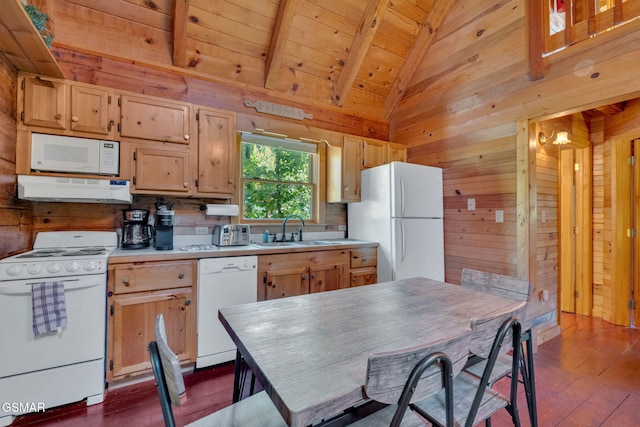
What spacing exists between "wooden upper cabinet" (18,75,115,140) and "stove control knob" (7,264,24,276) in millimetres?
1000

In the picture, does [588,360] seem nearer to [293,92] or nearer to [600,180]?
[600,180]

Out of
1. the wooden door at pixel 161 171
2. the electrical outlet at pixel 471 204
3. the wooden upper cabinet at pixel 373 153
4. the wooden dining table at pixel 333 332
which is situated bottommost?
the wooden dining table at pixel 333 332

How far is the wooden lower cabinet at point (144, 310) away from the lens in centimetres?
198

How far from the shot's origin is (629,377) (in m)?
2.17

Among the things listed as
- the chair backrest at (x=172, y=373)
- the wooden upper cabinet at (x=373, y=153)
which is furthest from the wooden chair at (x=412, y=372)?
the wooden upper cabinet at (x=373, y=153)

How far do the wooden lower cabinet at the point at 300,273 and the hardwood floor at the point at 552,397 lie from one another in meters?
0.72

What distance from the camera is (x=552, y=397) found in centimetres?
194

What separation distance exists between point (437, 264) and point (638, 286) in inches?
84.5

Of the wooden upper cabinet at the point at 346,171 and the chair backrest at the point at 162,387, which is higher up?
the wooden upper cabinet at the point at 346,171

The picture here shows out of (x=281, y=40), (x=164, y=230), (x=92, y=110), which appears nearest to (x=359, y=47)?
(x=281, y=40)

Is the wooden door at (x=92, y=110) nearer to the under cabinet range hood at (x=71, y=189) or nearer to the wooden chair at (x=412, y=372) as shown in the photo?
the under cabinet range hood at (x=71, y=189)

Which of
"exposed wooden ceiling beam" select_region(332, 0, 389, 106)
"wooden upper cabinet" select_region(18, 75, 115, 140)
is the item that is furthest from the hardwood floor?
"exposed wooden ceiling beam" select_region(332, 0, 389, 106)

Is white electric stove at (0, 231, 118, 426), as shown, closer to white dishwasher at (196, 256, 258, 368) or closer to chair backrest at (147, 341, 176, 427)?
white dishwasher at (196, 256, 258, 368)

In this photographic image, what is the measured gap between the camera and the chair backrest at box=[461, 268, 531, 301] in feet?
5.56
